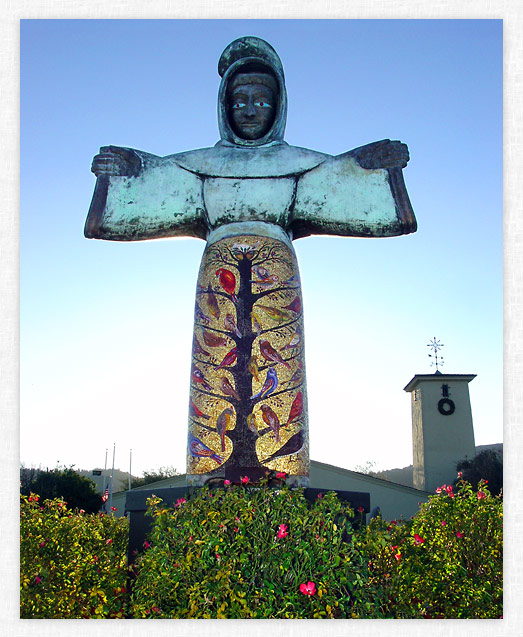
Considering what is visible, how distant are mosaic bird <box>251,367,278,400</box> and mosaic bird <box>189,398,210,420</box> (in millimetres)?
407

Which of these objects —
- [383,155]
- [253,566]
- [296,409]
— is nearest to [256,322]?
[296,409]

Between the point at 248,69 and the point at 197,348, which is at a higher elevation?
the point at 248,69

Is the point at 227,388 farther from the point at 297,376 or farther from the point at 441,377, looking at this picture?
the point at 441,377

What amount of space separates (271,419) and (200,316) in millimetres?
1058

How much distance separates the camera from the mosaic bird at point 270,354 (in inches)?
205

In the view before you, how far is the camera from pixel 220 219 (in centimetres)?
564

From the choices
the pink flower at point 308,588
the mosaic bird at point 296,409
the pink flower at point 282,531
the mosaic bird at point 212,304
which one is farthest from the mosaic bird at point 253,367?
the pink flower at point 308,588

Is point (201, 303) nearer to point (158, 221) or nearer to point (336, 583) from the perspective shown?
point (158, 221)

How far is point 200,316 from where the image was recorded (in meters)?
5.38

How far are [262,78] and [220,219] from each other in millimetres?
1442

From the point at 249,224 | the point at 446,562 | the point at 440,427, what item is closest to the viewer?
the point at 446,562

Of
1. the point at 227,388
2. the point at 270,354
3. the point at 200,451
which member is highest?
the point at 270,354

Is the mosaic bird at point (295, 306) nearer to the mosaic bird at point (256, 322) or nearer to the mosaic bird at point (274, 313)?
the mosaic bird at point (274, 313)

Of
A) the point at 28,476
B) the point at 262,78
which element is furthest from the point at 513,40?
the point at 28,476
